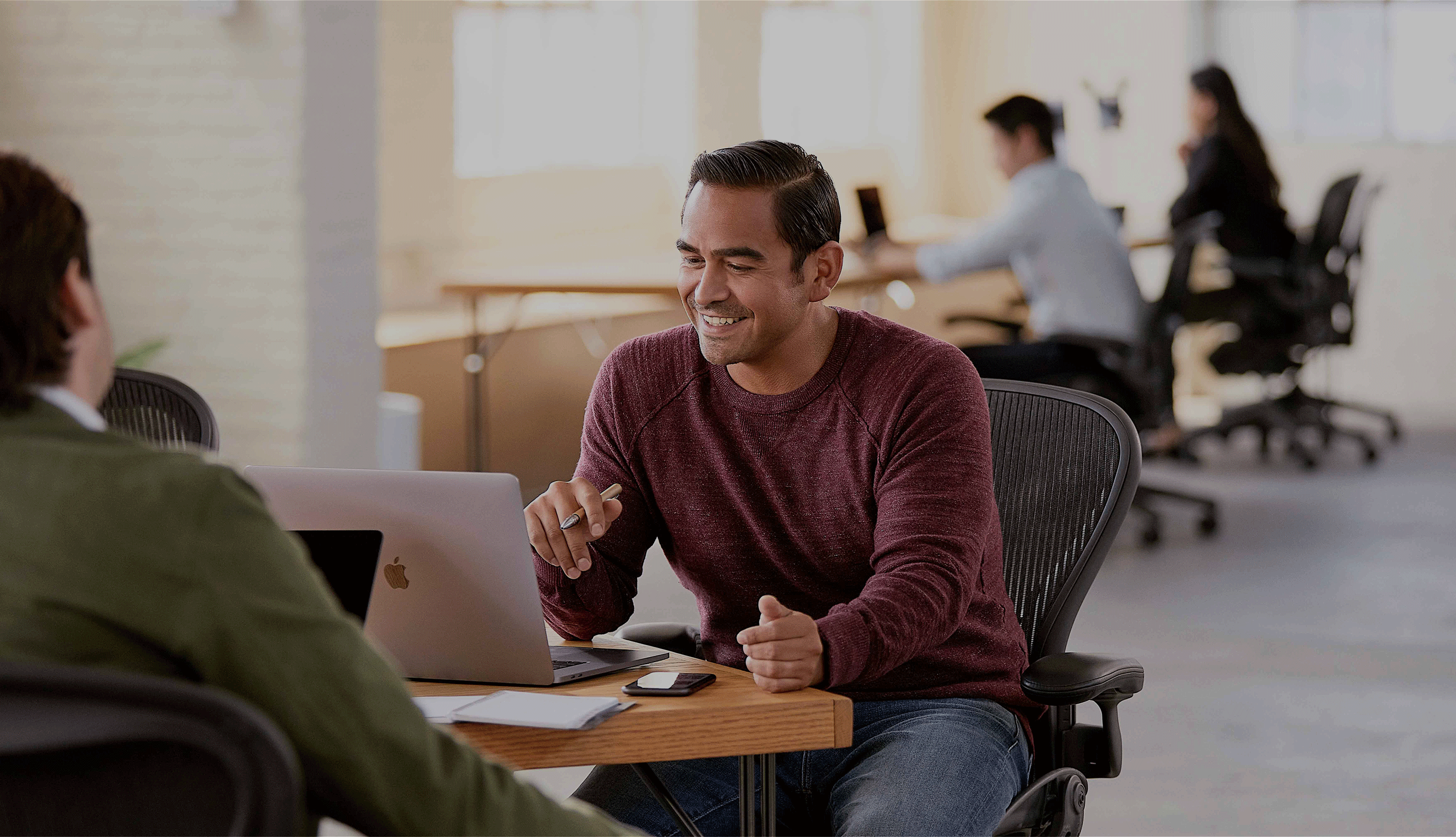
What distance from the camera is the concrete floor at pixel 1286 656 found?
297 cm

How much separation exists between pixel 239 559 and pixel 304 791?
15 centimetres

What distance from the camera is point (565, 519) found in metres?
1.72

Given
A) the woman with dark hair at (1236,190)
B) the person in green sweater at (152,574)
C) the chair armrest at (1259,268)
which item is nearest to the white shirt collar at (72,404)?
the person in green sweater at (152,574)

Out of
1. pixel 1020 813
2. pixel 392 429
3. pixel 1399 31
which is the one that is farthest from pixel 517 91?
pixel 1020 813

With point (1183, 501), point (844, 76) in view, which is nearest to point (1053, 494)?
point (1183, 501)

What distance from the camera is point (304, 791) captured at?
934 mm

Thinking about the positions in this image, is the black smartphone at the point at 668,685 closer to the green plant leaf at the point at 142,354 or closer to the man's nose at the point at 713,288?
the man's nose at the point at 713,288

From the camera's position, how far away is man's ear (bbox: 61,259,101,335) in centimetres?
94

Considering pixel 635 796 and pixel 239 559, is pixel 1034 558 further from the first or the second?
pixel 239 559

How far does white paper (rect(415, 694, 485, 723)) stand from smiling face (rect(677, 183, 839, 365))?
1.75 ft

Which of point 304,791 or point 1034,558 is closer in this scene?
point 304,791

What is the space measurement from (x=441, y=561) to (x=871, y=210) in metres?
4.34

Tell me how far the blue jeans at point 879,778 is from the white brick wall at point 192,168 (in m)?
2.77

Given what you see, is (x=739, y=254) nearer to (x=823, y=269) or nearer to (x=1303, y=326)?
(x=823, y=269)
